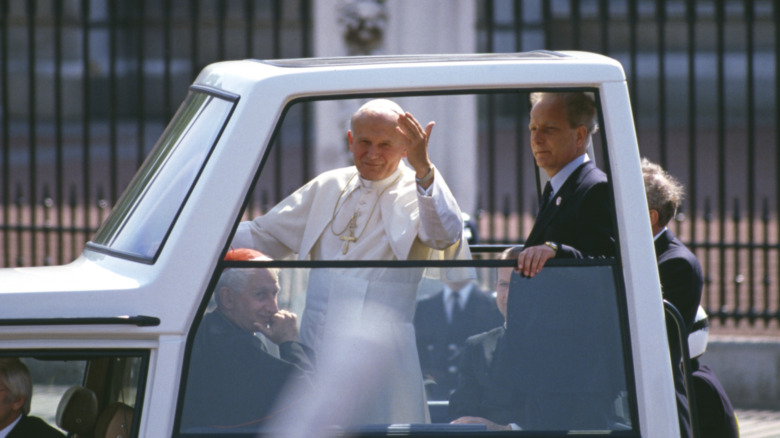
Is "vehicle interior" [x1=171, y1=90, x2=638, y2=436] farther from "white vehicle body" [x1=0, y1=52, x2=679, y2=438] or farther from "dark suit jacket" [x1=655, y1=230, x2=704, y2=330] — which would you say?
"dark suit jacket" [x1=655, y1=230, x2=704, y2=330]

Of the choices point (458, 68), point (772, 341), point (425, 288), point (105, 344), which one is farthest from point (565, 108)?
point (772, 341)

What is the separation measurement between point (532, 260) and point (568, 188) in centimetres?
40

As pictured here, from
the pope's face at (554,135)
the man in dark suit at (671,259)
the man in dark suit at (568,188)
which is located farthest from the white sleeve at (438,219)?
the man in dark suit at (671,259)

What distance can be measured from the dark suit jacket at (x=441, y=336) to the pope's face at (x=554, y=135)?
59 centimetres

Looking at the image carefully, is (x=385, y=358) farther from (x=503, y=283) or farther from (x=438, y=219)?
(x=438, y=219)

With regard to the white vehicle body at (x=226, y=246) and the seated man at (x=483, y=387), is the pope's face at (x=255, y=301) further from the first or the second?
the seated man at (x=483, y=387)

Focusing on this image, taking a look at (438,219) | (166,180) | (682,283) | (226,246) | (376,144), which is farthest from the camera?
(682,283)

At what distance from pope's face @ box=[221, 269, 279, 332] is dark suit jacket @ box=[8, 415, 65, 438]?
63 cm

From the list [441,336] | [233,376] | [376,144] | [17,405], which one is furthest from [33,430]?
[376,144]

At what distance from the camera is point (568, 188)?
2.61 metres

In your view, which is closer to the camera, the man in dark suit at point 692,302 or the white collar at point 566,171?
the white collar at point 566,171

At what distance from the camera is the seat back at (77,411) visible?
2.61 meters

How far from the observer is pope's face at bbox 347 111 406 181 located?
279cm

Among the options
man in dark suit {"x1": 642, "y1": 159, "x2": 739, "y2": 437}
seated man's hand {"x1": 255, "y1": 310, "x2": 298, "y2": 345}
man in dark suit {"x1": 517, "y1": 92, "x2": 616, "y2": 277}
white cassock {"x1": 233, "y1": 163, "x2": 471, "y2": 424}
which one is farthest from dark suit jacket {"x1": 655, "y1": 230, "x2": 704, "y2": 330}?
seated man's hand {"x1": 255, "y1": 310, "x2": 298, "y2": 345}
